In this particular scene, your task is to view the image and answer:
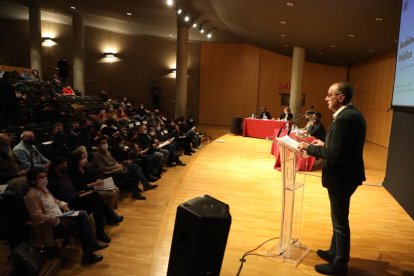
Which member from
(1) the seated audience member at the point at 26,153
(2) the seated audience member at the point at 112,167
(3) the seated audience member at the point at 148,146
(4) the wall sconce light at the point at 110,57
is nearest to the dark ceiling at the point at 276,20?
(4) the wall sconce light at the point at 110,57

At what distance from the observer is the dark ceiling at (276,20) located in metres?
6.93

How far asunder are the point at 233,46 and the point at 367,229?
12454 millimetres

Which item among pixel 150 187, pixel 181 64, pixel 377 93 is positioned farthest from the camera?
pixel 181 64

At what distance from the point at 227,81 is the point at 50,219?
1300 centimetres

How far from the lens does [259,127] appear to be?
11289 millimetres

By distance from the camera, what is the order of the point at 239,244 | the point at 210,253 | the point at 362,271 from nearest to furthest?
the point at 210,253 < the point at 362,271 < the point at 239,244

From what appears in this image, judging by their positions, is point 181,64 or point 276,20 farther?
point 181,64

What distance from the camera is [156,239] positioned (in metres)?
3.60

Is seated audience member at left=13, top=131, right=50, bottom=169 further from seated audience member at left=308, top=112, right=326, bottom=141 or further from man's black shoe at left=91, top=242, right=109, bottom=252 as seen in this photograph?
seated audience member at left=308, top=112, right=326, bottom=141

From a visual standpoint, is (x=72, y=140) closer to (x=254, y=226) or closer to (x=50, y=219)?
(x=50, y=219)

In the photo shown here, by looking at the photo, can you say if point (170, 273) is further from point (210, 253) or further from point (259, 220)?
point (259, 220)

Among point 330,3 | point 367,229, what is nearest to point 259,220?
point 367,229

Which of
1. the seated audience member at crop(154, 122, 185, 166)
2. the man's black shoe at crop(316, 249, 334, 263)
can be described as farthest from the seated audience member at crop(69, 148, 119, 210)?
the seated audience member at crop(154, 122, 185, 166)

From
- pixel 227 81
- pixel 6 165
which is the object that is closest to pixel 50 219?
pixel 6 165
